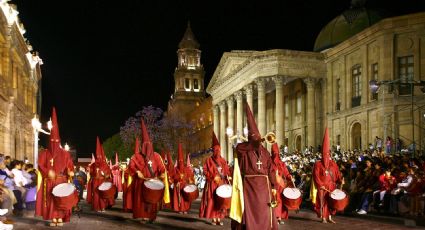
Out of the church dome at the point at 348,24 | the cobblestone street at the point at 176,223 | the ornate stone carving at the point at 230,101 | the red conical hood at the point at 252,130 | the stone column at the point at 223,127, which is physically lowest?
the cobblestone street at the point at 176,223

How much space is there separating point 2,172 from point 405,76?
92.5 feet

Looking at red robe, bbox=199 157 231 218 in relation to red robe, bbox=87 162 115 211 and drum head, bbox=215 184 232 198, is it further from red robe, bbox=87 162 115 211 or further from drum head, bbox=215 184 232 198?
red robe, bbox=87 162 115 211

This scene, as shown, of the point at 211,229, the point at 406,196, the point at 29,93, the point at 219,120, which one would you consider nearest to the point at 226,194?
the point at 211,229

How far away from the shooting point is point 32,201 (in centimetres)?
1714

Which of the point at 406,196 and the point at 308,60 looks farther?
the point at 308,60

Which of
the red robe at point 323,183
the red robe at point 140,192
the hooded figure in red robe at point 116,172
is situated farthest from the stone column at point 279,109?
the red robe at point 140,192

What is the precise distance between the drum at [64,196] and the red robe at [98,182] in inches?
219

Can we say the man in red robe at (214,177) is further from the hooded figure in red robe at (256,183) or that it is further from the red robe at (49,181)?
the hooded figure in red robe at (256,183)

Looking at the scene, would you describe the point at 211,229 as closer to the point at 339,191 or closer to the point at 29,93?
the point at 339,191

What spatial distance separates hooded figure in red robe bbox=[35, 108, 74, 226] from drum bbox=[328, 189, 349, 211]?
635cm

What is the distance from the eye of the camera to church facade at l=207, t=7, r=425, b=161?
121ft

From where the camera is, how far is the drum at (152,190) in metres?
14.4

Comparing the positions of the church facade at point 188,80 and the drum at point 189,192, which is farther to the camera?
the church facade at point 188,80

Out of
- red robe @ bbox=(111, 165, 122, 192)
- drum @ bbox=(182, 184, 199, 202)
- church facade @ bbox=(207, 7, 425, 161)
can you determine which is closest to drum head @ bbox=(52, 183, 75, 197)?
drum @ bbox=(182, 184, 199, 202)
